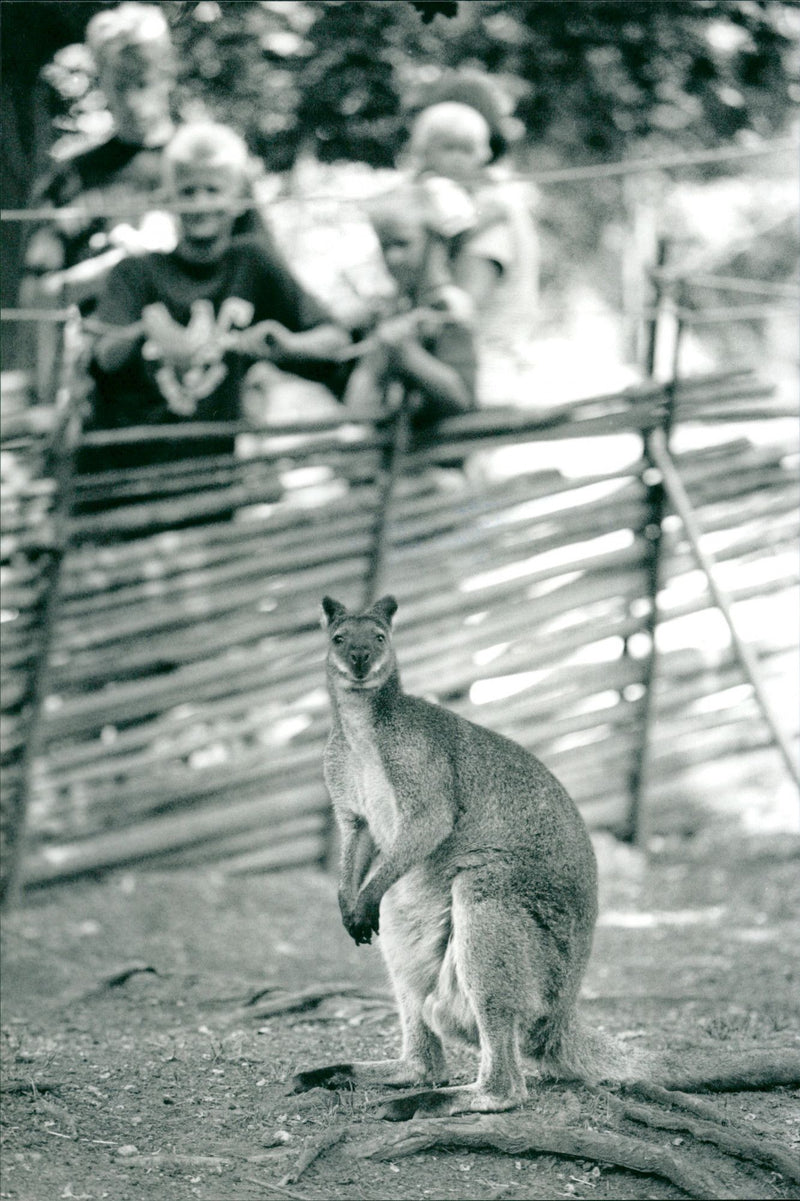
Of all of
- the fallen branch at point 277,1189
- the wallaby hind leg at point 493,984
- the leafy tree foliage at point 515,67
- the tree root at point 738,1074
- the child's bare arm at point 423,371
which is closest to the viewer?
the fallen branch at point 277,1189

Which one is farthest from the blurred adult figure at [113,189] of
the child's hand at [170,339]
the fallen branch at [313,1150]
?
the fallen branch at [313,1150]

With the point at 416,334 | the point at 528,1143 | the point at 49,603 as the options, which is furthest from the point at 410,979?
the point at 416,334

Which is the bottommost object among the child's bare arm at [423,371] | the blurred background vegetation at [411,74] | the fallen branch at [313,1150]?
the fallen branch at [313,1150]

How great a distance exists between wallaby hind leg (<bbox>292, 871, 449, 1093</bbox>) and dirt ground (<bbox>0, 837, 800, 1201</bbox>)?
0.11m

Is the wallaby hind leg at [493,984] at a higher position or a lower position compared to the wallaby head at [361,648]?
lower

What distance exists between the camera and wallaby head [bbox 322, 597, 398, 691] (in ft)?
14.2

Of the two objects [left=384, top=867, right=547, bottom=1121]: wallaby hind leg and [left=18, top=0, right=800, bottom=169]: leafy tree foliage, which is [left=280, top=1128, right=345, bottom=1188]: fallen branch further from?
[left=18, top=0, right=800, bottom=169]: leafy tree foliage

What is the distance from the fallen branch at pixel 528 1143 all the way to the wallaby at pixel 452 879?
8.3 inches

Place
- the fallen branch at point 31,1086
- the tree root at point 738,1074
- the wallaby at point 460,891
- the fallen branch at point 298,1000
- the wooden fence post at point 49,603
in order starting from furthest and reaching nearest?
the wooden fence post at point 49,603 → the fallen branch at point 298,1000 → the fallen branch at point 31,1086 → the tree root at point 738,1074 → the wallaby at point 460,891

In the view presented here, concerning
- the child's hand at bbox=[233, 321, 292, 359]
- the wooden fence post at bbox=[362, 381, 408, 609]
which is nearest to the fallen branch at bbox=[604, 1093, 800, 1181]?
the wooden fence post at bbox=[362, 381, 408, 609]

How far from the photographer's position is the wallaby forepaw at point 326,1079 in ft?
14.2

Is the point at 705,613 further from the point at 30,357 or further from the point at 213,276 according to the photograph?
the point at 30,357

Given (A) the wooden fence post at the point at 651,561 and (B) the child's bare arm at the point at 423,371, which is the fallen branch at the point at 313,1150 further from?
(A) the wooden fence post at the point at 651,561

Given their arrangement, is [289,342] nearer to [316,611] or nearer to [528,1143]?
[316,611]
